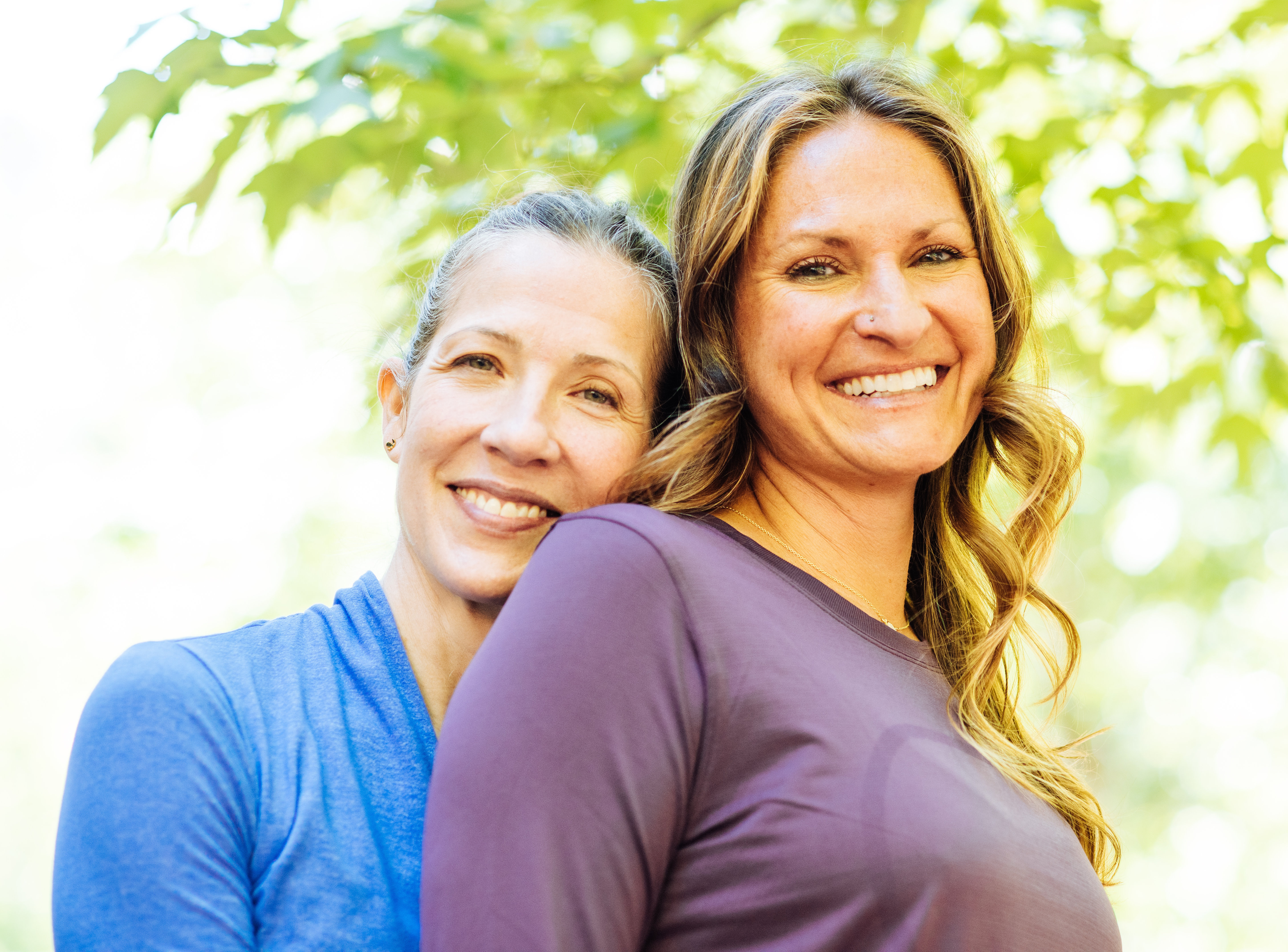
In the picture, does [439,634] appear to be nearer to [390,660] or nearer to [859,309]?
[390,660]

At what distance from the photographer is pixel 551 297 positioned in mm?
1741

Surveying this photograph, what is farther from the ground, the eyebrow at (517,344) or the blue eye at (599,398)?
the eyebrow at (517,344)

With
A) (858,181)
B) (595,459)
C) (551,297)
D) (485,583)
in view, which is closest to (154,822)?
(485,583)

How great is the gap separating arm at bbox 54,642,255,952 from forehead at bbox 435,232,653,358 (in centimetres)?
67

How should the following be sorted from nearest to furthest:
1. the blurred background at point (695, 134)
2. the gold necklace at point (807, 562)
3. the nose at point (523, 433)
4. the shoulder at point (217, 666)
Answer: the shoulder at point (217, 666) < the nose at point (523, 433) < the gold necklace at point (807, 562) < the blurred background at point (695, 134)

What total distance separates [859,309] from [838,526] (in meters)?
0.35

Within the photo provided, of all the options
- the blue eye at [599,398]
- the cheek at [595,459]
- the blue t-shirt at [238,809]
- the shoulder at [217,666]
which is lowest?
the blue t-shirt at [238,809]

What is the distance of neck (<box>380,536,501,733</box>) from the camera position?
1.71 metres

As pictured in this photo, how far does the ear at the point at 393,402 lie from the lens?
198 cm

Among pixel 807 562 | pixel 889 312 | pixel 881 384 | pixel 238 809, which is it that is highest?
pixel 889 312

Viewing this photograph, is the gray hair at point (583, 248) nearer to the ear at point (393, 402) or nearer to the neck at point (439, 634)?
the ear at point (393, 402)

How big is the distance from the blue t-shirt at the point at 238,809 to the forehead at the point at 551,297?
22.5 inches

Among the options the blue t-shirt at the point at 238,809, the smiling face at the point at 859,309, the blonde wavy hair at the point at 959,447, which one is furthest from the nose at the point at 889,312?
the blue t-shirt at the point at 238,809

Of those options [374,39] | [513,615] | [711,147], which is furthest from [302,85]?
[513,615]
